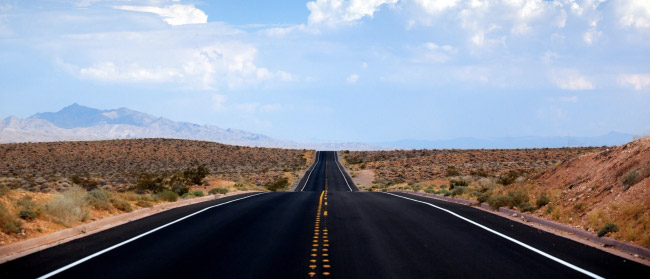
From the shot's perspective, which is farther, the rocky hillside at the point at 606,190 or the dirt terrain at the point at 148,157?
the dirt terrain at the point at 148,157

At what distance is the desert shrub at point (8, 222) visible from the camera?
1179cm

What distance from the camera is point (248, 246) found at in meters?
11.0

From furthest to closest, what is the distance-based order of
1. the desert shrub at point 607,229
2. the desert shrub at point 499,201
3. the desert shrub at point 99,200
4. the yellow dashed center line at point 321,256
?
the desert shrub at point 499,201 < the desert shrub at point 99,200 < the desert shrub at point 607,229 < the yellow dashed center line at point 321,256

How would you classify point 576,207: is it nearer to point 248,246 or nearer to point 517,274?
point 517,274

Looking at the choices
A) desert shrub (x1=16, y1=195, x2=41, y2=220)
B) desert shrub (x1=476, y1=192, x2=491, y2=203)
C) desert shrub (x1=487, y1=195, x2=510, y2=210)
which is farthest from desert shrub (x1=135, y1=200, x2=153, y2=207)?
desert shrub (x1=476, y1=192, x2=491, y2=203)

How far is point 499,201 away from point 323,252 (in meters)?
11.9

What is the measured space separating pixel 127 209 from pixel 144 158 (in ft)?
287

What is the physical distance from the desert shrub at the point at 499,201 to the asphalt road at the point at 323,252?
12.3 ft

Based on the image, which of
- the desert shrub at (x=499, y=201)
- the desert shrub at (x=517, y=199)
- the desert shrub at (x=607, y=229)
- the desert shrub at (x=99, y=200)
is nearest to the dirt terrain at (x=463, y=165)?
the desert shrub at (x=499, y=201)

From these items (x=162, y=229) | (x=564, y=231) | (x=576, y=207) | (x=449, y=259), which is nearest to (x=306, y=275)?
(x=449, y=259)

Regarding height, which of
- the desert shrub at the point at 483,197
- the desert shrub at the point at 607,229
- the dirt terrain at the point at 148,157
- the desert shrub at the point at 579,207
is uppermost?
the desert shrub at the point at 579,207

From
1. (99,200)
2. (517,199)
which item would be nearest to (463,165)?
(517,199)

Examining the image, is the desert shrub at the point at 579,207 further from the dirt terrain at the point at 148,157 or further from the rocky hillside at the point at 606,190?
the dirt terrain at the point at 148,157

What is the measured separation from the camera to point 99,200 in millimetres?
17266
